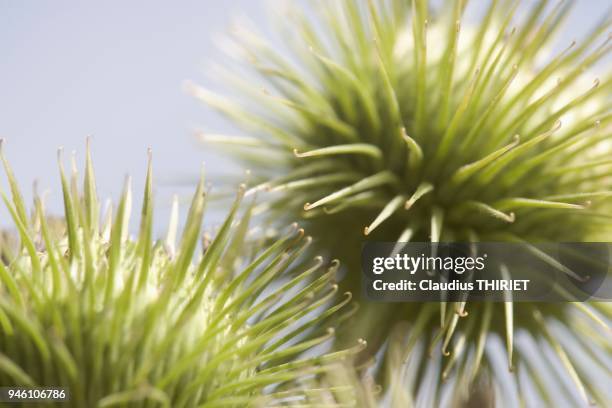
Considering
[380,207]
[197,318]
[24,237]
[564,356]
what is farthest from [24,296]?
[564,356]

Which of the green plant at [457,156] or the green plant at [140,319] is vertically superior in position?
the green plant at [457,156]

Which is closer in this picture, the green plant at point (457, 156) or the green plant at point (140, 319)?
the green plant at point (140, 319)

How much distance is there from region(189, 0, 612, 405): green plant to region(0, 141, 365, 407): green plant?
1.75 ft

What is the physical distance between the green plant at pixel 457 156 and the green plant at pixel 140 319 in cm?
53

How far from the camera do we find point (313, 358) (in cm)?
214

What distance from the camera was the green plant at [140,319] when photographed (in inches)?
69.7

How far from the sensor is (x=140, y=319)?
71.6 inches

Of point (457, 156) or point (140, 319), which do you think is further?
point (457, 156)

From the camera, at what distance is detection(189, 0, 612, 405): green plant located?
2.58 meters

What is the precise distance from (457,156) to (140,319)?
1315 mm

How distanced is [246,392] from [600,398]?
1383 millimetres

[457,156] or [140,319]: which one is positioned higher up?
[457,156]

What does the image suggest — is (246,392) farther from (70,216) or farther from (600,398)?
(600,398)

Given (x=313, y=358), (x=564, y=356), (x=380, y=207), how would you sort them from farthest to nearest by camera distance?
(x=380, y=207)
(x=564, y=356)
(x=313, y=358)
